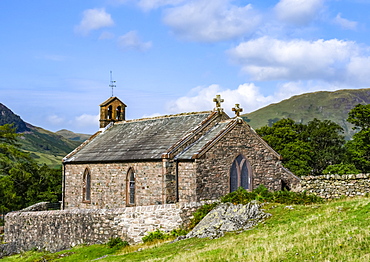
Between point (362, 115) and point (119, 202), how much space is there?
Answer: 139ft

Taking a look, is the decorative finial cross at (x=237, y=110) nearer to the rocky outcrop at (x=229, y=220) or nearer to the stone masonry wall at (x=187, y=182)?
the stone masonry wall at (x=187, y=182)

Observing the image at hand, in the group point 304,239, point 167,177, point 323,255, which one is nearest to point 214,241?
point 304,239

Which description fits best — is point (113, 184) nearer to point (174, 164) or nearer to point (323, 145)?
point (174, 164)

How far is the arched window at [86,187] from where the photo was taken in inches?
1427

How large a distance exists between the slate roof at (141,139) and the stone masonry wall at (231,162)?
1550 millimetres

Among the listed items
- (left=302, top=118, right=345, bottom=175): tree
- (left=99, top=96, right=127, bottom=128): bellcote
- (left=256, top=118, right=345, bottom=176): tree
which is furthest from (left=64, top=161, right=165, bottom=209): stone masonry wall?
(left=302, top=118, right=345, bottom=175): tree

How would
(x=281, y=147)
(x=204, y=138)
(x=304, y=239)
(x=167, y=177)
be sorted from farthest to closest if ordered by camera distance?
(x=281, y=147) < (x=204, y=138) < (x=167, y=177) < (x=304, y=239)

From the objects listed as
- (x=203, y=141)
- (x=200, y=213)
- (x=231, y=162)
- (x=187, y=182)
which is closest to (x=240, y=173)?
(x=231, y=162)

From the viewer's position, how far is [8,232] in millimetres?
33906

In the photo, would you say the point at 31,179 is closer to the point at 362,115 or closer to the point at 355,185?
the point at 355,185

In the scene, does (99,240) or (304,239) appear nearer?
(304,239)

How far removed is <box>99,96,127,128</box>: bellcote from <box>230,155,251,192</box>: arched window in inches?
709

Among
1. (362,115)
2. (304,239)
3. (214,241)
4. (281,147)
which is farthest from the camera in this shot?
(281,147)

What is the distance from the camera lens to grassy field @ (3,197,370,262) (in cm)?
1403
